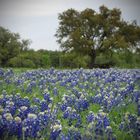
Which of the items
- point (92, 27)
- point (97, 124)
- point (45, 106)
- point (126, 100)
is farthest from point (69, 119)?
point (92, 27)

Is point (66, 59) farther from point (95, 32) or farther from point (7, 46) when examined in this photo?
point (7, 46)

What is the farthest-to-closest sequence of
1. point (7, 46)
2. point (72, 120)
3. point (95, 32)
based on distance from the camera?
point (7, 46), point (95, 32), point (72, 120)

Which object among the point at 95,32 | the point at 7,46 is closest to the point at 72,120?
the point at 95,32

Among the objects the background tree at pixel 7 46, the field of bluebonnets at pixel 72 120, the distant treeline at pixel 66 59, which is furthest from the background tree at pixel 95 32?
the field of bluebonnets at pixel 72 120

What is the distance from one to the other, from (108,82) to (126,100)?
3872mm

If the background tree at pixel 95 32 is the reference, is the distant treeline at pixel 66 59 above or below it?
below

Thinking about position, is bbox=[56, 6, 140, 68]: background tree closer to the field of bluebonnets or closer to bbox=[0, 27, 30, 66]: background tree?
bbox=[0, 27, 30, 66]: background tree

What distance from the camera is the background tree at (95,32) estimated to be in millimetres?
45188

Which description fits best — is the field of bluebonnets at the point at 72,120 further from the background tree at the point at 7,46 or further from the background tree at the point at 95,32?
the background tree at the point at 7,46

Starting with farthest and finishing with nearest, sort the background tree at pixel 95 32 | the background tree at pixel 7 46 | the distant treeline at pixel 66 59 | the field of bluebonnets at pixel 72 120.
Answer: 1. the background tree at pixel 7 46
2. the distant treeline at pixel 66 59
3. the background tree at pixel 95 32
4. the field of bluebonnets at pixel 72 120

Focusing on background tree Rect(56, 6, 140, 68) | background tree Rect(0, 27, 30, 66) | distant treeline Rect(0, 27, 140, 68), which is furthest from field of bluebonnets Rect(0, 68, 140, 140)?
background tree Rect(0, 27, 30, 66)

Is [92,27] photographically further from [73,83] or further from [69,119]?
[69,119]

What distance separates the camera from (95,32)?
1875 inches

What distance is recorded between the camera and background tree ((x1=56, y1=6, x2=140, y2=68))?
45.2 m
